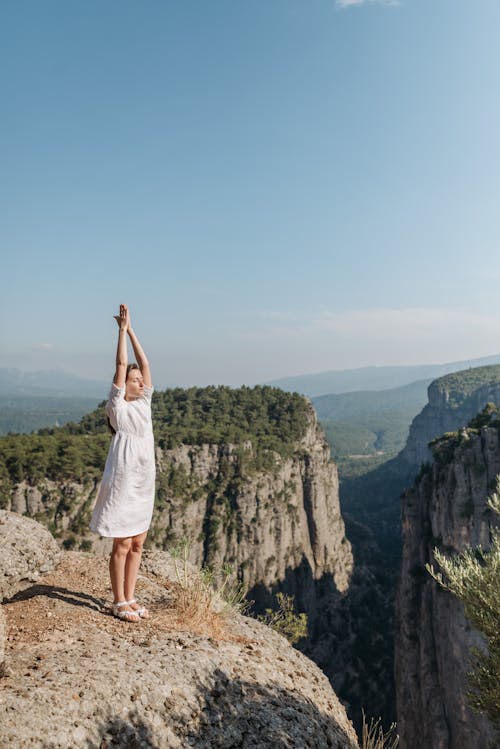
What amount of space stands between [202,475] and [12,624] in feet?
163

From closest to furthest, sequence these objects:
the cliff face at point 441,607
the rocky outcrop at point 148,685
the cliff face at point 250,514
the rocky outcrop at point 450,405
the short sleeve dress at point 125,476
Result: the rocky outcrop at point 148,685 → the short sleeve dress at point 125,476 → the cliff face at point 441,607 → the cliff face at point 250,514 → the rocky outcrop at point 450,405

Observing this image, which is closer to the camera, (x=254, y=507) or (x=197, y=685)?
(x=197, y=685)

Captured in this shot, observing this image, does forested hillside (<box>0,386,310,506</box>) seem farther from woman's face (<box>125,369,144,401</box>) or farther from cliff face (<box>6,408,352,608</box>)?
woman's face (<box>125,369,144,401</box>)

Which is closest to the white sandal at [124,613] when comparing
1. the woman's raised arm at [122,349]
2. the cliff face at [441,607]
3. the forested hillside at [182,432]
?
the woman's raised arm at [122,349]

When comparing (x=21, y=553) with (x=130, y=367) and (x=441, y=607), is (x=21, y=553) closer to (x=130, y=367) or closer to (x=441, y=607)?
(x=130, y=367)

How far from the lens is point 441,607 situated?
2972cm

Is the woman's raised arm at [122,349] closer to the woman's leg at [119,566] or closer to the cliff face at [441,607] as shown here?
the woman's leg at [119,566]

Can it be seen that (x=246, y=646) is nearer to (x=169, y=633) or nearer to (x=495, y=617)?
(x=169, y=633)

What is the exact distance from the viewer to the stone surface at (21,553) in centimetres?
556

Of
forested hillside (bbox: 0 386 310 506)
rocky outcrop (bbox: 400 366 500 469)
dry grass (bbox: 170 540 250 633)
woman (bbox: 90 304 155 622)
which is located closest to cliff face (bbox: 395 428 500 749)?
dry grass (bbox: 170 540 250 633)

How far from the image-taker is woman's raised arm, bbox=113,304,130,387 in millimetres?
5238

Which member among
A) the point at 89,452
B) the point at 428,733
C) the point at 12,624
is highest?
the point at 12,624

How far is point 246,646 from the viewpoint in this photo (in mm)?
5344

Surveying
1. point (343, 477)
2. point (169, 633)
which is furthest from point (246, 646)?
point (343, 477)
